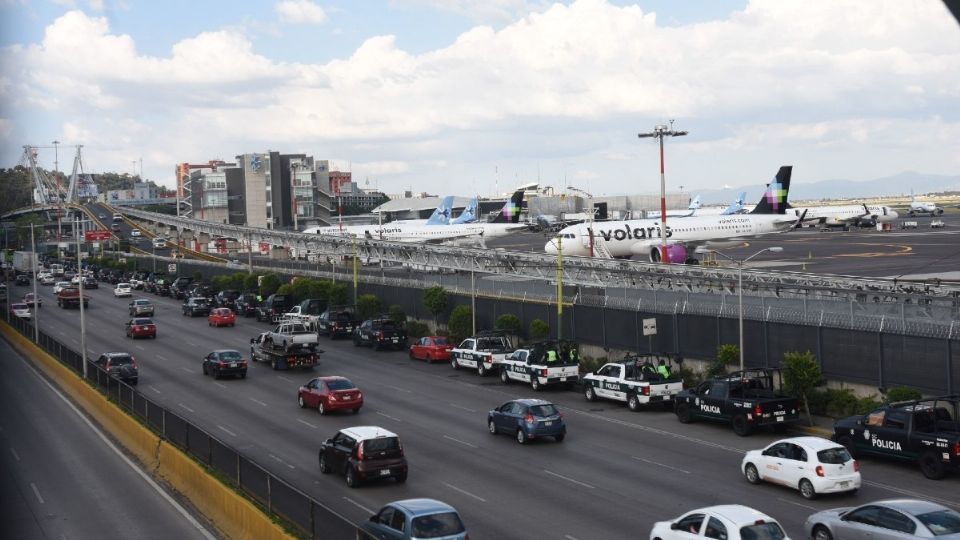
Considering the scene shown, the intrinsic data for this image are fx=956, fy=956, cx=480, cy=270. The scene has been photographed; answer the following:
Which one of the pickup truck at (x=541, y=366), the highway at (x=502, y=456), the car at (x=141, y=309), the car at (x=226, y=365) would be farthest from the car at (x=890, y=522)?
the car at (x=141, y=309)

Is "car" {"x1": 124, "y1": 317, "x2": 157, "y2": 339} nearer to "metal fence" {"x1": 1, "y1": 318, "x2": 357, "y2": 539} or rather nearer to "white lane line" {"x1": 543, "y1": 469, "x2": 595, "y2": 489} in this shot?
"metal fence" {"x1": 1, "y1": 318, "x2": 357, "y2": 539}

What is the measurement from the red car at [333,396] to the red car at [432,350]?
13424mm

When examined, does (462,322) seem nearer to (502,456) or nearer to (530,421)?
(530,421)

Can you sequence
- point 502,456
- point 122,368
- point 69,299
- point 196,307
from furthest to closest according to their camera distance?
point 69,299 < point 196,307 < point 122,368 < point 502,456

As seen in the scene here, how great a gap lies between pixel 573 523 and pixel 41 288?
10828cm

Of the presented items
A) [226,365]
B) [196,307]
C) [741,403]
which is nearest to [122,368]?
[226,365]

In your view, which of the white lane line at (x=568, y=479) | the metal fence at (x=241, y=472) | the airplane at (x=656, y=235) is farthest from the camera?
the airplane at (x=656, y=235)

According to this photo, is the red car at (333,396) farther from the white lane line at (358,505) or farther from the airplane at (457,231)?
the airplane at (457,231)

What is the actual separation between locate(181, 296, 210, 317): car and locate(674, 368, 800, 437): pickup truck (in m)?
49.8

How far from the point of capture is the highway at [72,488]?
68.5 feet

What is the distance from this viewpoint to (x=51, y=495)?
23.9 metres

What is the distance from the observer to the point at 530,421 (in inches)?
1147

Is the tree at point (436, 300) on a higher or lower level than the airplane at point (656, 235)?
lower

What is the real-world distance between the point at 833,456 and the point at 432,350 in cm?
2833
